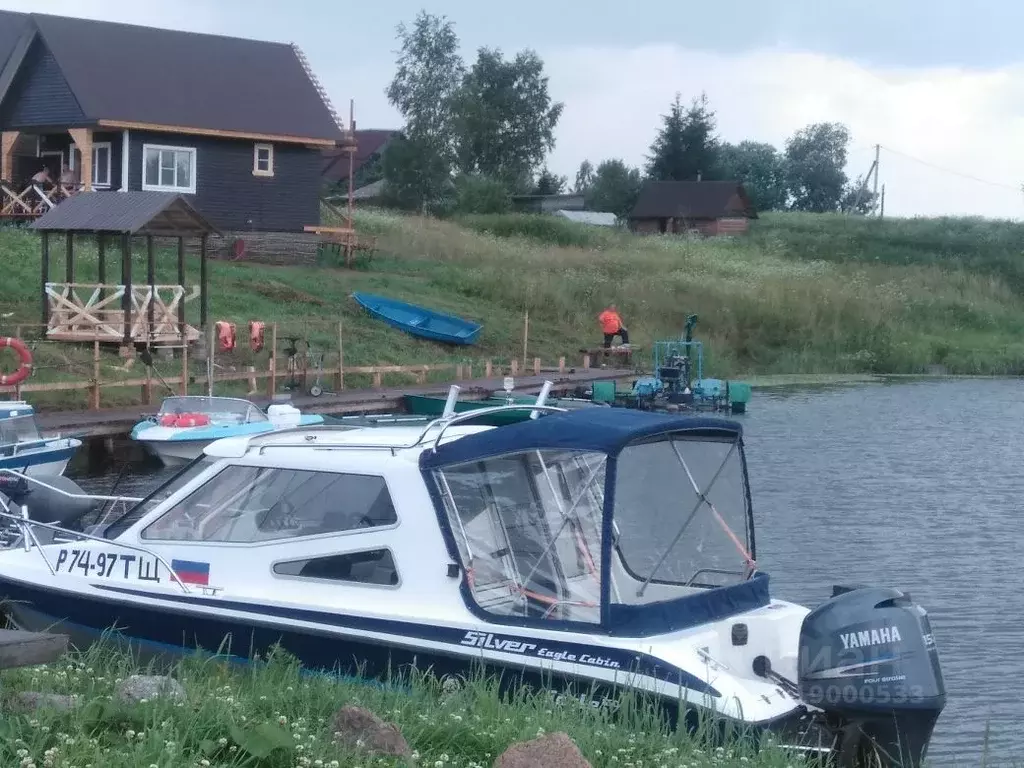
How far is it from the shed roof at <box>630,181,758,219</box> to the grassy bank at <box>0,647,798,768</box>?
79.4 metres

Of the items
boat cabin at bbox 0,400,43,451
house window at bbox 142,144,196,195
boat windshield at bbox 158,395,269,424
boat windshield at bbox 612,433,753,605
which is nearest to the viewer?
boat windshield at bbox 612,433,753,605

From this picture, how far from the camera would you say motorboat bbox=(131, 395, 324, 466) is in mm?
23297

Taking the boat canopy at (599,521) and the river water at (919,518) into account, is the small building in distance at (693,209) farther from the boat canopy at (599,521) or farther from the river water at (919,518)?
the boat canopy at (599,521)

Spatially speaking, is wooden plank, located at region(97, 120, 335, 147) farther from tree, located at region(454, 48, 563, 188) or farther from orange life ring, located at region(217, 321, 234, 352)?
tree, located at region(454, 48, 563, 188)

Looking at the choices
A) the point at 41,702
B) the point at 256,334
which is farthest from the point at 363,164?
the point at 41,702

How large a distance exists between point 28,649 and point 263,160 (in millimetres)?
41227

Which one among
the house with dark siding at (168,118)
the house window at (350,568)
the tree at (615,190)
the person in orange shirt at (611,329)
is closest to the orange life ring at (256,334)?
the house with dark siding at (168,118)

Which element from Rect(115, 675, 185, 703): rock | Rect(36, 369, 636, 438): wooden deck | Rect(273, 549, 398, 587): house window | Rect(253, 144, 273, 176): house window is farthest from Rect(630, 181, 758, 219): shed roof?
Rect(115, 675, 185, 703): rock

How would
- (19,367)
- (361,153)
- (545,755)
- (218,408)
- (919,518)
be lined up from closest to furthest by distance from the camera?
(545,755) < (919,518) < (218,408) < (19,367) < (361,153)

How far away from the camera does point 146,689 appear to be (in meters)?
6.82

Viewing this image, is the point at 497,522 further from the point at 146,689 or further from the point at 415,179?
the point at 415,179

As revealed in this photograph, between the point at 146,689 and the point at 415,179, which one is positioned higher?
the point at 415,179

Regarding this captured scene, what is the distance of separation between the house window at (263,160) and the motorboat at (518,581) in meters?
36.8

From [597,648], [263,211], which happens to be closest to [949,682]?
→ [597,648]
